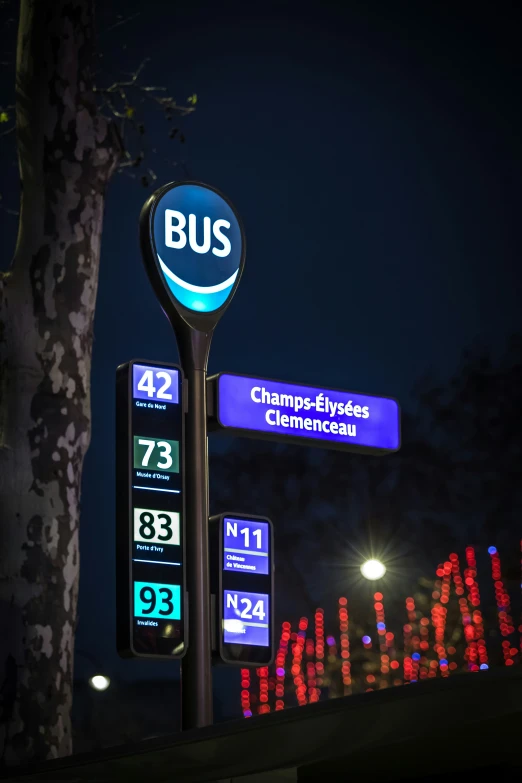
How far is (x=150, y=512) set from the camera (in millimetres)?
8836

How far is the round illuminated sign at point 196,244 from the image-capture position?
9766mm

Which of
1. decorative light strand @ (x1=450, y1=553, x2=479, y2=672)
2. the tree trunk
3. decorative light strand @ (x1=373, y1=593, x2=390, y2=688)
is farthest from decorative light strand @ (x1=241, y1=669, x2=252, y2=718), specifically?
the tree trunk

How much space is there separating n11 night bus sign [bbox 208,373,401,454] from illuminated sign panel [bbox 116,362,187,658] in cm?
37

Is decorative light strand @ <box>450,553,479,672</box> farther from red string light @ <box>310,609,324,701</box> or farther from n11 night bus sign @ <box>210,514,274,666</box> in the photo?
n11 night bus sign @ <box>210,514,274,666</box>

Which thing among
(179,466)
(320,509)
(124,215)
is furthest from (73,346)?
(124,215)

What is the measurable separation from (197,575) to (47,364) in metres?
2.77

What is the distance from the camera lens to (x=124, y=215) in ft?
150

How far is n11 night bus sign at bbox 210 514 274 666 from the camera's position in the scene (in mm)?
9141

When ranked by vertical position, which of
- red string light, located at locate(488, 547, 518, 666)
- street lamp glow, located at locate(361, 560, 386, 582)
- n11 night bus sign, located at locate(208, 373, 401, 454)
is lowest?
n11 night bus sign, located at locate(208, 373, 401, 454)

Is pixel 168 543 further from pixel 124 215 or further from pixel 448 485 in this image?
pixel 124 215

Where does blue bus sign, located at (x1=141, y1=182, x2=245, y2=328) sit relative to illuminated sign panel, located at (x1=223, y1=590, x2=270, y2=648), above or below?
above

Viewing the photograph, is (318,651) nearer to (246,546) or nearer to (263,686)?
(263,686)

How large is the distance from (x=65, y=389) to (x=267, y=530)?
223cm

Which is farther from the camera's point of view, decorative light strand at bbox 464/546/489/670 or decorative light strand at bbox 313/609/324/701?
decorative light strand at bbox 313/609/324/701
